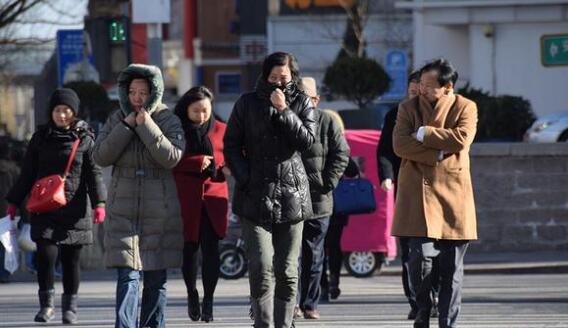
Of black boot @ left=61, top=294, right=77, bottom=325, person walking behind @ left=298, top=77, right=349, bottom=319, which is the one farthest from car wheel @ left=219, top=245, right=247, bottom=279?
black boot @ left=61, top=294, right=77, bottom=325

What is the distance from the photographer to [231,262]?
1652 cm

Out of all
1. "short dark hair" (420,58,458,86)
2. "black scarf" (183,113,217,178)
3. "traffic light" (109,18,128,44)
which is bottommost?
"black scarf" (183,113,217,178)

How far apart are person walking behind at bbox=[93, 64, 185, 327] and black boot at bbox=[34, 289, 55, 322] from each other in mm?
2341

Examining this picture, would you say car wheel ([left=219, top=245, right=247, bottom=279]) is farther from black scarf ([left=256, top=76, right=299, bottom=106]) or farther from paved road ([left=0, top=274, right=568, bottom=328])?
black scarf ([left=256, top=76, right=299, bottom=106])

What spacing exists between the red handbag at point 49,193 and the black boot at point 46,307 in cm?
72

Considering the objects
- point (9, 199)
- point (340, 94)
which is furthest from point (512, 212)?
point (340, 94)

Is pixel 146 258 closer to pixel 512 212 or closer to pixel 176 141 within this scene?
pixel 176 141

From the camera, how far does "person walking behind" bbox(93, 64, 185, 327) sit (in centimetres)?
938

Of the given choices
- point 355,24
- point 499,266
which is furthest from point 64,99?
point 355,24

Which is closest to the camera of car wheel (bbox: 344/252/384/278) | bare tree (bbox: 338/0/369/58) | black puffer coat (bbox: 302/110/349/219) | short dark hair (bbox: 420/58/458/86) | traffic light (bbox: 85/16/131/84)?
short dark hair (bbox: 420/58/458/86)

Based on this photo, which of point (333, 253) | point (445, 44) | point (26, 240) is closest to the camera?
point (26, 240)

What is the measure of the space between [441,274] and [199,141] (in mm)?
2331

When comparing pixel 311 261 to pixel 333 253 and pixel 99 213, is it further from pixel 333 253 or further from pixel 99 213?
pixel 99 213

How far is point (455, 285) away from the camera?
9844mm
